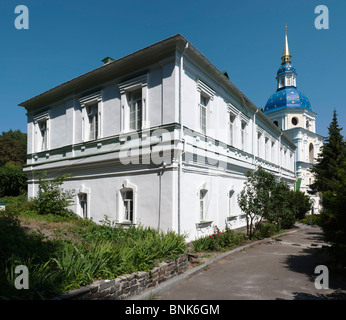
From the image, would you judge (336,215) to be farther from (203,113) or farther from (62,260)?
(203,113)

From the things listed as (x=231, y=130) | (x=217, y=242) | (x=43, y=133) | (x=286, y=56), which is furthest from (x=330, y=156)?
(x=43, y=133)

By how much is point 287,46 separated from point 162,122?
4450cm

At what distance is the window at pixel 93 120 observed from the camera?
13.3 meters

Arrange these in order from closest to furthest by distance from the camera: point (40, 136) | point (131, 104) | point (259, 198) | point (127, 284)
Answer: point (127, 284)
point (131, 104)
point (259, 198)
point (40, 136)

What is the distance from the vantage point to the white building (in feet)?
32.8

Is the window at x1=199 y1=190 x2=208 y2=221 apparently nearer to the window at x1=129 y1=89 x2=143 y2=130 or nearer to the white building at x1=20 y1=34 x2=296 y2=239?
the white building at x1=20 y1=34 x2=296 y2=239

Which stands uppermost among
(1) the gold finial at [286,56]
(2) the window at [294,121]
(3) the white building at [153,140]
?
(1) the gold finial at [286,56]

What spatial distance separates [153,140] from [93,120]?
4.69 metres

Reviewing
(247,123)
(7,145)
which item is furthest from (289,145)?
(7,145)

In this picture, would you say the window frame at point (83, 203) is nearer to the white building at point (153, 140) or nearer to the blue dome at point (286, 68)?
the white building at point (153, 140)

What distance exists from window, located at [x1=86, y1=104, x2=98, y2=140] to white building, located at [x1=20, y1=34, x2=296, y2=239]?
5 centimetres

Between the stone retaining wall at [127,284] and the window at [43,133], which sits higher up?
the window at [43,133]

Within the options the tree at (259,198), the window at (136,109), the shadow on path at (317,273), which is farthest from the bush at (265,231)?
the window at (136,109)

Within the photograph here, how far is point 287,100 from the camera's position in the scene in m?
39.9
